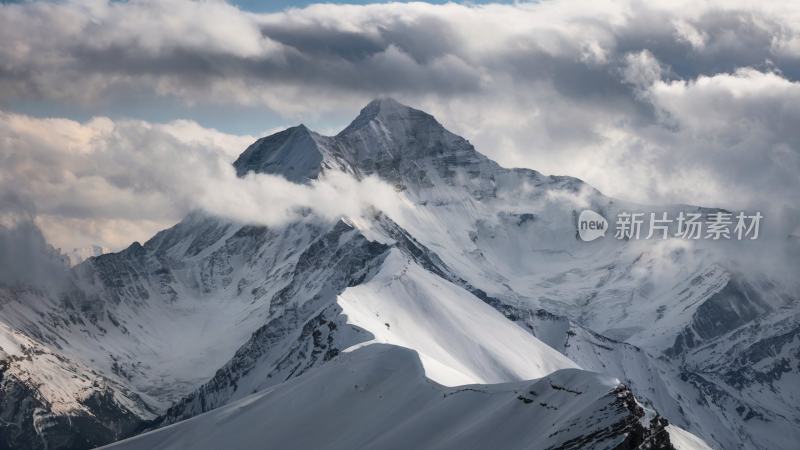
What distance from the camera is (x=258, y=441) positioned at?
147000mm

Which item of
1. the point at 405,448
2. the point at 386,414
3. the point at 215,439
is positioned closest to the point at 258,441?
the point at 215,439

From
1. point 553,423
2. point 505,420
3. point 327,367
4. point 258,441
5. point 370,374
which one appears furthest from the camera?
point 327,367

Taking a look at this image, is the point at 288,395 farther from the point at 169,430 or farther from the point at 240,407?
the point at 169,430

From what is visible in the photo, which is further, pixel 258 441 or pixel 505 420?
pixel 258 441

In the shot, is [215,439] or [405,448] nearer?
[405,448]

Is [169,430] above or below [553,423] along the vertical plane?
below

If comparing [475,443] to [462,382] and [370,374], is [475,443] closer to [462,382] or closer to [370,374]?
[370,374]

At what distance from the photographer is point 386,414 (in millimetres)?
144125

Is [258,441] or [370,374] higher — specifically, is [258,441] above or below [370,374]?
below

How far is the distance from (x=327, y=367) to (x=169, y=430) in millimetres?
26321

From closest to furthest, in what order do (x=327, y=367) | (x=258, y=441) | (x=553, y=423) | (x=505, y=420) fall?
(x=553, y=423)
(x=505, y=420)
(x=258, y=441)
(x=327, y=367)

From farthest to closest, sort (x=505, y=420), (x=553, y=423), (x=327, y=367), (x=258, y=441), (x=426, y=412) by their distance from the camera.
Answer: (x=327, y=367)
(x=258, y=441)
(x=426, y=412)
(x=505, y=420)
(x=553, y=423)

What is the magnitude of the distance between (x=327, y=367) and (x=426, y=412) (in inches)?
1433

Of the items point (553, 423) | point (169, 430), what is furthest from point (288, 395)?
point (553, 423)
